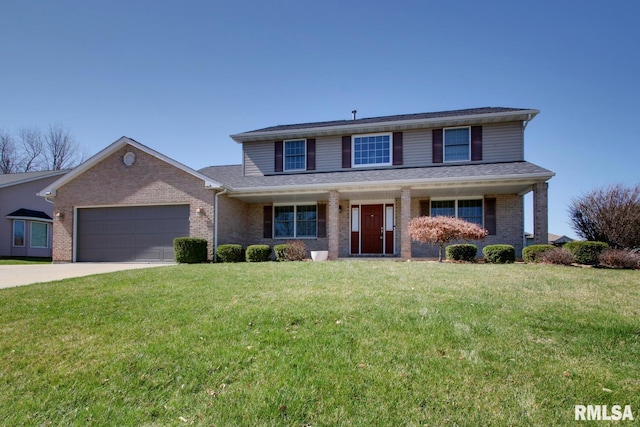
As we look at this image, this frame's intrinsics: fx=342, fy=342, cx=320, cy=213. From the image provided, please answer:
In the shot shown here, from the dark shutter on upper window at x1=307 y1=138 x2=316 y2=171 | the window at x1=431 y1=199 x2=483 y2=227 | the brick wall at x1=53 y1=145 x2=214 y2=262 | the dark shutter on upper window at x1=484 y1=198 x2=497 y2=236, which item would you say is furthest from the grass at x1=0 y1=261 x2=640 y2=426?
the dark shutter on upper window at x1=307 y1=138 x2=316 y2=171

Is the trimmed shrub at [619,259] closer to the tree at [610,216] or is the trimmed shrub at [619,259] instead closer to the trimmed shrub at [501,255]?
the trimmed shrub at [501,255]

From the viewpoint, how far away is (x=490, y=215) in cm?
1388

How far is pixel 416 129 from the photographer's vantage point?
14.5 metres

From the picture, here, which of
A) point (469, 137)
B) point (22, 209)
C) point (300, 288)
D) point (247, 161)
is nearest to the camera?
point (300, 288)

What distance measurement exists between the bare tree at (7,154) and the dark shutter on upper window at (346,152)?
128ft

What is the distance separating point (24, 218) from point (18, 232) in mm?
903

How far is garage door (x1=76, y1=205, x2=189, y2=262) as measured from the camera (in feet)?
46.0

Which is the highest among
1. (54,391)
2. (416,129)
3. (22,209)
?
(416,129)

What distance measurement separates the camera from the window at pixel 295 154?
51.7 ft

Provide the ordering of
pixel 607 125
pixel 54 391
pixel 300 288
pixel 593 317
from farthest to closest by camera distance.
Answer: pixel 607 125, pixel 300 288, pixel 593 317, pixel 54 391

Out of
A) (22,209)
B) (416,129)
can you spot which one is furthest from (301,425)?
(22,209)

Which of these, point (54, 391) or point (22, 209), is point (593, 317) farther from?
point (22, 209)

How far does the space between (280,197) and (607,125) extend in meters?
12.8

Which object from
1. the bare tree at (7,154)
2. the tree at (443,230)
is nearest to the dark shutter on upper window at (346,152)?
the tree at (443,230)
